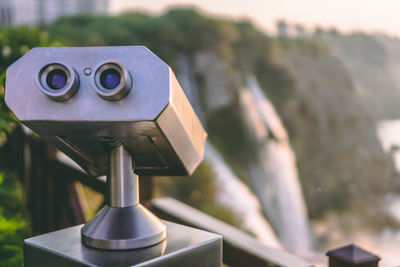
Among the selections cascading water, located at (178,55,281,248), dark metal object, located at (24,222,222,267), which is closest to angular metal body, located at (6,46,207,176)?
dark metal object, located at (24,222,222,267)

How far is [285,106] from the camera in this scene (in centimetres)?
2162

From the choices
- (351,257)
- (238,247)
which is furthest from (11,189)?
(351,257)

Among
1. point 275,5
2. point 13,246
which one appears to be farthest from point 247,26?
point 13,246

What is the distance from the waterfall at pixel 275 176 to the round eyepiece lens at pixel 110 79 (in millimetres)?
15325

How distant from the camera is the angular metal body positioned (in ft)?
1.78

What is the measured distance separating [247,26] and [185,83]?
17.3ft

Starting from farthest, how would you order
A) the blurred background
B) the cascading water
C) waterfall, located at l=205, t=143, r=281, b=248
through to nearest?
the blurred background, waterfall, located at l=205, t=143, r=281, b=248, the cascading water

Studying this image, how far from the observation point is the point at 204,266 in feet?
2.29

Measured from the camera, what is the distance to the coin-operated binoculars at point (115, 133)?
55 cm

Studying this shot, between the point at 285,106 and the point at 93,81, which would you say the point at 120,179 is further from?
the point at 285,106

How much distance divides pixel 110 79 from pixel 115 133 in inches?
3.1

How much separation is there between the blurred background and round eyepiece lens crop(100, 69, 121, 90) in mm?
6690

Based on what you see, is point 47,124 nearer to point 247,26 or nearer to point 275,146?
point 275,146

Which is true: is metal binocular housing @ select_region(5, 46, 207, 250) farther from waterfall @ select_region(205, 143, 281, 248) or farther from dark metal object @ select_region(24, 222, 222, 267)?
waterfall @ select_region(205, 143, 281, 248)
